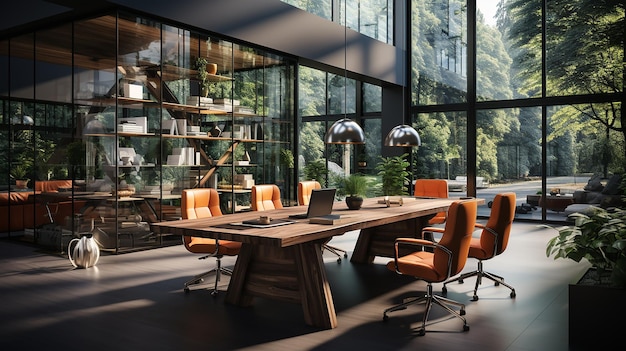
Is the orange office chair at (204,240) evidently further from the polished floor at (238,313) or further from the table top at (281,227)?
the table top at (281,227)

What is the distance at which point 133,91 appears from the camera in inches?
289

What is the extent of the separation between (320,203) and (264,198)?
6.01 ft

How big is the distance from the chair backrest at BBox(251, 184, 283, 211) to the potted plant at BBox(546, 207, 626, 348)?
3.62 metres

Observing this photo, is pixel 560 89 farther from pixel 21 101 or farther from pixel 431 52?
pixel 21 101

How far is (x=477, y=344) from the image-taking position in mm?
3771

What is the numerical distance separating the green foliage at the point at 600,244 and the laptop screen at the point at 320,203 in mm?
1999

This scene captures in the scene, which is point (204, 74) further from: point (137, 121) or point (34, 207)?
point (34, 207)

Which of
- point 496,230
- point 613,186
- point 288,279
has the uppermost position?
point 613,186

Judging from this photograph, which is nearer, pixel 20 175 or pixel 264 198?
pixel 264 198

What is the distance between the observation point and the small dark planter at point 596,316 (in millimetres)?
3578

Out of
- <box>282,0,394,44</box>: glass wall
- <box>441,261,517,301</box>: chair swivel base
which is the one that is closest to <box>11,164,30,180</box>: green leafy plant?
<box>282,0,394,44</box>: glass wall

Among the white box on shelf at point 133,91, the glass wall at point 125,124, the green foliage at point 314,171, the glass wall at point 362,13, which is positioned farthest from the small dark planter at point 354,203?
the green foliage at point 314,171

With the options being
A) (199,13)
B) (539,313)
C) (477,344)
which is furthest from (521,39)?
(477,344)

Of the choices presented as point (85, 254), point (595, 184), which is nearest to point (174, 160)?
point (85, 254)
